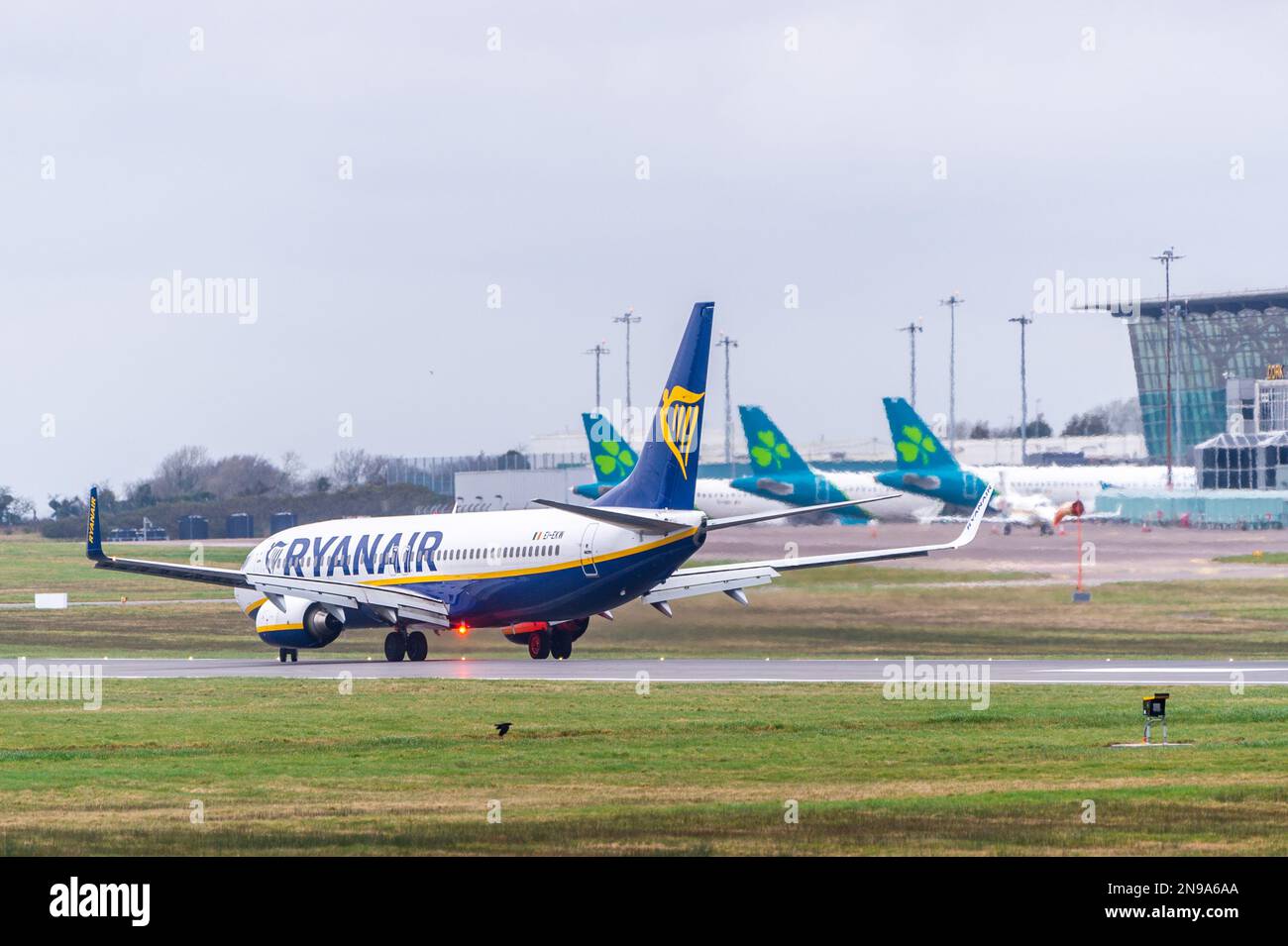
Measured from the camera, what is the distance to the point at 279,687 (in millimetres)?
47188

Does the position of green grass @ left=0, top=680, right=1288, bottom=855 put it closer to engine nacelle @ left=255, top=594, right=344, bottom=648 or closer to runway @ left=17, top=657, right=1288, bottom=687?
runway @ left=17, top=657, right=1288, bottom=687

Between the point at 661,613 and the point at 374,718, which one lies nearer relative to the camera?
the point at 374,718

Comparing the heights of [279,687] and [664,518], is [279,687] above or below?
below

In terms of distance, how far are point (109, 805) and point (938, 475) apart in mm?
106572

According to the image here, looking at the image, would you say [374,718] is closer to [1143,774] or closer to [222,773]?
[222,773]

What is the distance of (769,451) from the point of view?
439 feet

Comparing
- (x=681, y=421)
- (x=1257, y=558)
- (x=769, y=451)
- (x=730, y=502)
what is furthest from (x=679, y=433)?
(x=730, y=502)

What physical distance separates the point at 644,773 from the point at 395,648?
29036 mm

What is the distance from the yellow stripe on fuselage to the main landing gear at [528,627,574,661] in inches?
94.9

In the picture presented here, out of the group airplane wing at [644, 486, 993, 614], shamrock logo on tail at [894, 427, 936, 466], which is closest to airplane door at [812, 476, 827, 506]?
shamrock logo on tail at [894, 427, 936, 466]

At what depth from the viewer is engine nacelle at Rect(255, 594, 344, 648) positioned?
2281 inches
